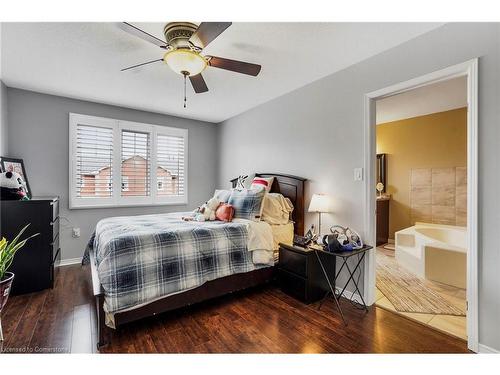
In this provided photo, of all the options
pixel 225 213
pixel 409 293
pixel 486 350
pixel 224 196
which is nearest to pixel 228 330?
pixel 225 213

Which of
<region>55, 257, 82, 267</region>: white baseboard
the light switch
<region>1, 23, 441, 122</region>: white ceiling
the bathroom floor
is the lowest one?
the bathroom floor

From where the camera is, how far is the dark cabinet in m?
4.89

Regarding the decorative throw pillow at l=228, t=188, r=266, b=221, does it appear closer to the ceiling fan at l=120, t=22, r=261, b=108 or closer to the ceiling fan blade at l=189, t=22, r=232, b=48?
the ceiling fan at l=120, t=22, r=261, b=108

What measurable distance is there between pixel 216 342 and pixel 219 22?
7.25 feet

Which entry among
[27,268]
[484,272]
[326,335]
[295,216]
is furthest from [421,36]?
[27,268]

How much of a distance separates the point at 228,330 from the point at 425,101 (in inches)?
166

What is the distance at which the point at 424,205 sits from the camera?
14.9 feet

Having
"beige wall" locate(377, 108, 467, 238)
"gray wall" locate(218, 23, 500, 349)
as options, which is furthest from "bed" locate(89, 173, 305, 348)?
"beige wall" locate(377, 108, 467, 238)

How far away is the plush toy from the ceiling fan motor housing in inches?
94.2

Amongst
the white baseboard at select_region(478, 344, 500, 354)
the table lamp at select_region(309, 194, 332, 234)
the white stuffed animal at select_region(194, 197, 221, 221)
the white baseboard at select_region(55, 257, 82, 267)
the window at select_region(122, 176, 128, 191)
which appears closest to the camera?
the white baseboard at select_region(478, 344, 500, 354)

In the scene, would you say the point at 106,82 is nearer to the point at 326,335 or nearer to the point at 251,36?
the point at 251,36

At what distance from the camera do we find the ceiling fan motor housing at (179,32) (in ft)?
5.82

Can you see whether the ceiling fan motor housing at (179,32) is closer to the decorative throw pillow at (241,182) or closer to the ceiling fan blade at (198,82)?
the ceiling fan blade at (198,82)

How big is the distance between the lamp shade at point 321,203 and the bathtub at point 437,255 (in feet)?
5.03
